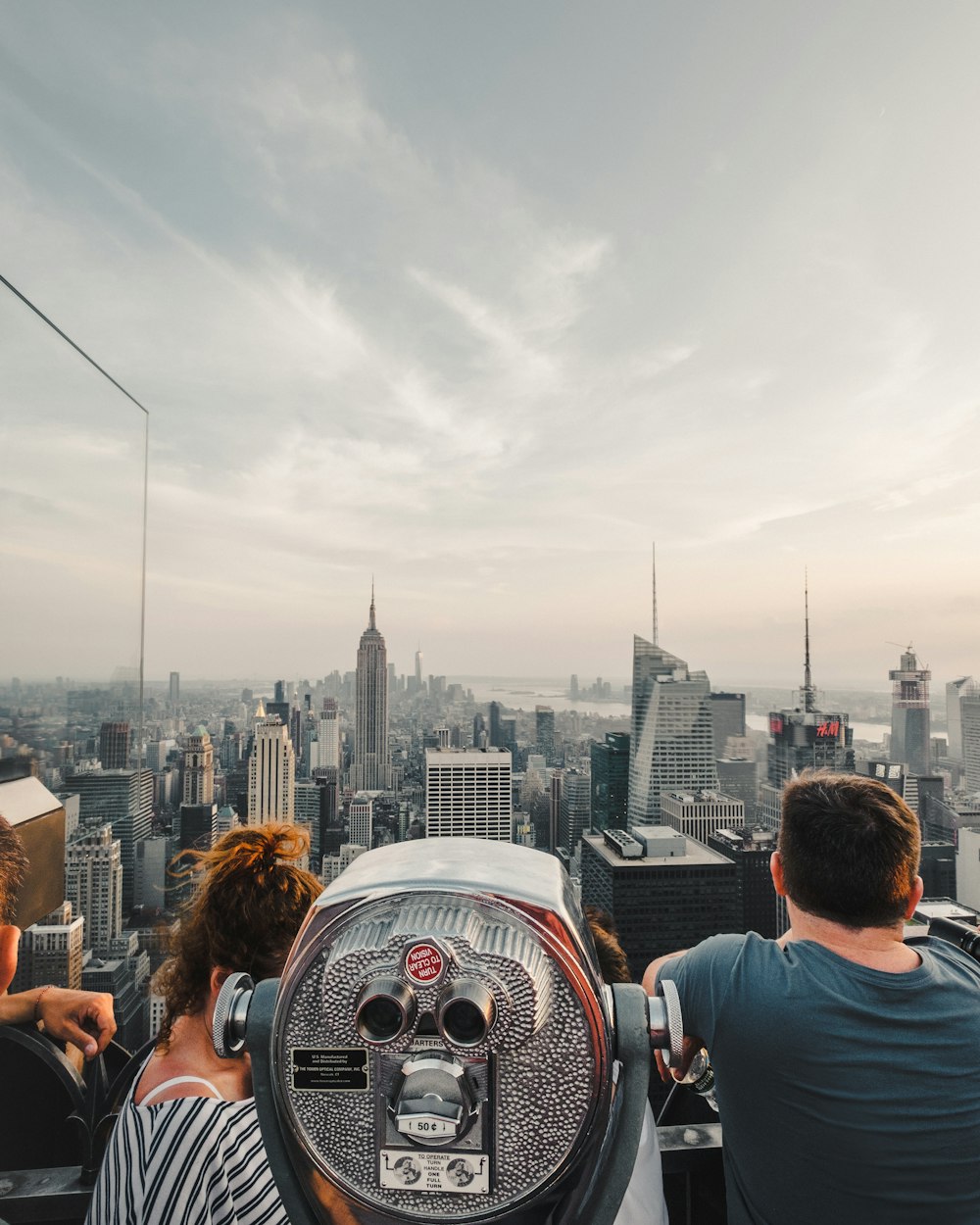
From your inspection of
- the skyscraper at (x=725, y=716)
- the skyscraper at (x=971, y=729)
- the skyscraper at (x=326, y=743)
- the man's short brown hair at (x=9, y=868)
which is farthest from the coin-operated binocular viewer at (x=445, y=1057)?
the skyscraper at (x=725, y=716)

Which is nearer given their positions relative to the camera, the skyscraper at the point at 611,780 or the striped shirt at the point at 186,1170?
the striped shirt at the point at 186,1170

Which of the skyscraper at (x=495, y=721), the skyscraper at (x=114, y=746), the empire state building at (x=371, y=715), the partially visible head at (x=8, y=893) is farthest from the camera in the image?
the empire state building at (x=371, y=715)

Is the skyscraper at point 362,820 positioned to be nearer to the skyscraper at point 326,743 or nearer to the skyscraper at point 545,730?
the skyscraper at point 326,743

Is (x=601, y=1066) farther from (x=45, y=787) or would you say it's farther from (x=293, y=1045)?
(x=45, y=787)

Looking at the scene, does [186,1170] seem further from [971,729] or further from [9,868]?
[971,729]

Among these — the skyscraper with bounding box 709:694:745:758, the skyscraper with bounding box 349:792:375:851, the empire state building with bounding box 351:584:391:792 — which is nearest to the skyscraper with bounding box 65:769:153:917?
the skyscraper with bounding box 349:792:375:851

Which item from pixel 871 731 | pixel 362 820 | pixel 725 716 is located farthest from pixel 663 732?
pixel 362 820
